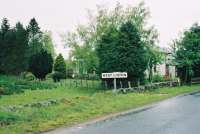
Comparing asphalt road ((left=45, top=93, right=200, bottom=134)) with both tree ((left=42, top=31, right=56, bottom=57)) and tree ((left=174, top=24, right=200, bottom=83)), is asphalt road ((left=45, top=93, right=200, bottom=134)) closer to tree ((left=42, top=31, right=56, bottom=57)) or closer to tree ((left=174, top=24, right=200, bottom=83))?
tree ((left=174, top=24, right=200, bottom=83))

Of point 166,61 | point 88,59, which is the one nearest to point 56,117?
point 88,59

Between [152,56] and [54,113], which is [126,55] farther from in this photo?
[54,113]

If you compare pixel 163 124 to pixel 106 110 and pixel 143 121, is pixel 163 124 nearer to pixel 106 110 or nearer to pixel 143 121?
pixel 143 121

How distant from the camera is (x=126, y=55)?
135 ft

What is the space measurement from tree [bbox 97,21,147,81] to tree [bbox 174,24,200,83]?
16677mm

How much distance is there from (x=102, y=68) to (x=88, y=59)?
1743 cm

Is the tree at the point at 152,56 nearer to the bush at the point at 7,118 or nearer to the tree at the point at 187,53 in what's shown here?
the tree at the point at 187,53

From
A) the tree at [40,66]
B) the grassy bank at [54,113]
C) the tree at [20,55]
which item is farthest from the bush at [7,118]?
the tree at [20,55]

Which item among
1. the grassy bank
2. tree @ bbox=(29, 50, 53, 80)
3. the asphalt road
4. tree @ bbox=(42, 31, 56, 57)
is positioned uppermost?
tree @ bbox=(42, 31, 56, 57)

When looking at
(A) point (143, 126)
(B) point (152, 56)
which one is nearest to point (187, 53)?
(B) point (152, 56)

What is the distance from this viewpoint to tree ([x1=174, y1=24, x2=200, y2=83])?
189ft

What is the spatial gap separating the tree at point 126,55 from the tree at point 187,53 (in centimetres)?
1668

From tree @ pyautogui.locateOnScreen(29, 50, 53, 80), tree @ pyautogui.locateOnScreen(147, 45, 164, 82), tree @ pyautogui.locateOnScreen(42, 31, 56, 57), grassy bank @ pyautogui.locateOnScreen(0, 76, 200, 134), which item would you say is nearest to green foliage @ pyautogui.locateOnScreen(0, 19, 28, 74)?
tree @ pyautogui.locateOnScreen(29, 50, 53, 80)

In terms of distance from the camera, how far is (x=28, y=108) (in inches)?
735
